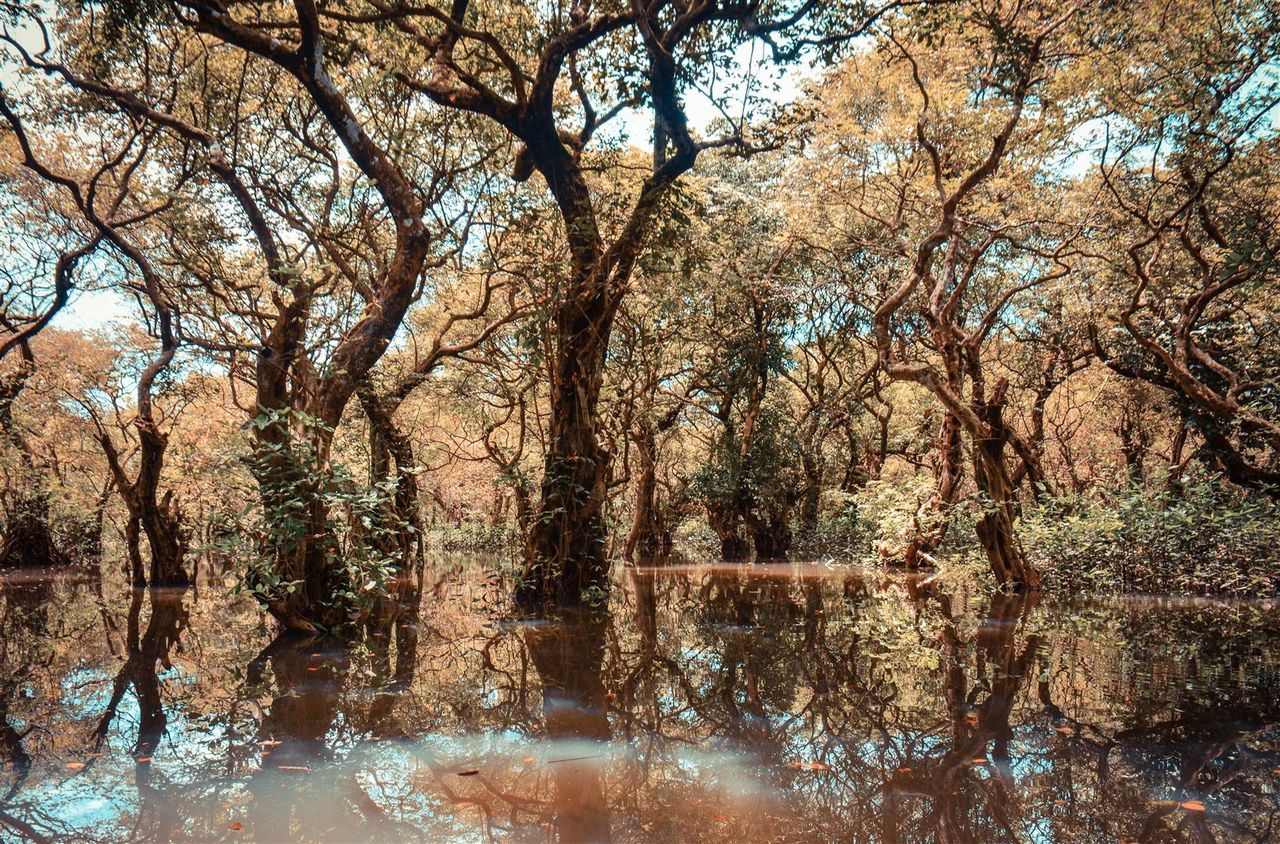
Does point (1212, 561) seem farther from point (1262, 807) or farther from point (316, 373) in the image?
point (316, 373)

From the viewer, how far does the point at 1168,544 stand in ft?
31.7

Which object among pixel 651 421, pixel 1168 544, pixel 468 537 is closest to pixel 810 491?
pixel 651 421

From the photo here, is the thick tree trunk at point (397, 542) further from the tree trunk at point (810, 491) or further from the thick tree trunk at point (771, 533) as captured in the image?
the tree trunk at point (810, 491)

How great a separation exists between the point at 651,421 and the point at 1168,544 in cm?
950

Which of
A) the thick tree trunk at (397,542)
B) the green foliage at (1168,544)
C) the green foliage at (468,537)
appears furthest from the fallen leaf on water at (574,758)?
the green foliage at (468,537)

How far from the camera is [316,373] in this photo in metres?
7.59

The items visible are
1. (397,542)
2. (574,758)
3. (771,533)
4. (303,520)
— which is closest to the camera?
(574,758)

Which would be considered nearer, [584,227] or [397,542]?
[584,227]

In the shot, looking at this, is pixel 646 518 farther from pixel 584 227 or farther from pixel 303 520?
pixel 303 520

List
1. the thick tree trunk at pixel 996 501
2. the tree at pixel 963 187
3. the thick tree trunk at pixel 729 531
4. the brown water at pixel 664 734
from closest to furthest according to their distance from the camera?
the brown water at pixel 664 734
the tree at pixel 963 187
the thick tree trunk at pixel 996 501
the thick tree trunk at pixel 729 531

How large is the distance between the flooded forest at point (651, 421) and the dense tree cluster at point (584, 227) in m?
0.08

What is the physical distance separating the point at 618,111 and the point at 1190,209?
7.93 meters

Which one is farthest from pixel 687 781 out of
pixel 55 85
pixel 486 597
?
pixel 55 85

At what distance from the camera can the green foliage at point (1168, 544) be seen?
905cm
